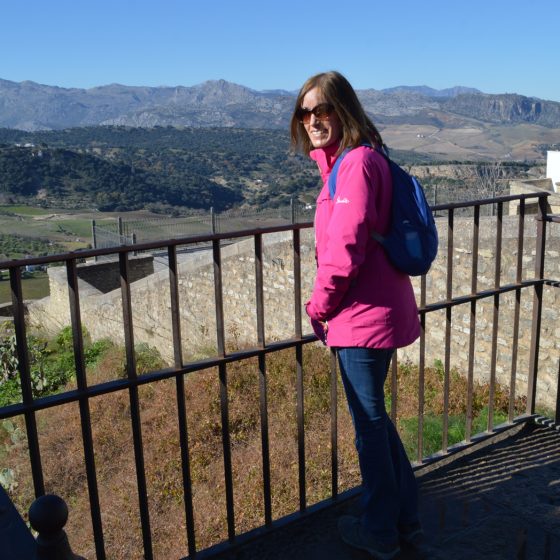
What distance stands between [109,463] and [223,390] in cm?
678

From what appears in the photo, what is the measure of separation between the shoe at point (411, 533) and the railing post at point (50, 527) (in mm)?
1592

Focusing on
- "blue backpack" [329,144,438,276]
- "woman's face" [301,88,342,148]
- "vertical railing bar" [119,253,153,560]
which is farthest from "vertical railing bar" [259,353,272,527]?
"woman's face" [301,88,342,148]

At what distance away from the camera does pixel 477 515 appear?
113 inches

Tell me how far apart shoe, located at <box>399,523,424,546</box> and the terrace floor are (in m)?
0.04

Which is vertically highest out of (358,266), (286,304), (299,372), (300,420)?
(358,266)

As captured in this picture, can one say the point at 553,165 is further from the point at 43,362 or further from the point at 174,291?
the point at 174,291

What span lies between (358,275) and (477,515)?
1350 mm

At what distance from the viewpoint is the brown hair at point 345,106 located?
2.13 meters

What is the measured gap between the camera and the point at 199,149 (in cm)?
11775

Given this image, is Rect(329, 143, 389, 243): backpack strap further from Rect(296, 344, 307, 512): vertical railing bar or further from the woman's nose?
Rect(296, 344, 307, 512): vertical railing bar

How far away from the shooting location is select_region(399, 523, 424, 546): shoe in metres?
2.56

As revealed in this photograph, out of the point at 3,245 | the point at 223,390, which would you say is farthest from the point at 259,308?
the point at 3,245

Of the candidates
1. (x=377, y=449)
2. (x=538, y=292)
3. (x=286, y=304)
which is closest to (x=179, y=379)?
(x=377, y=449)

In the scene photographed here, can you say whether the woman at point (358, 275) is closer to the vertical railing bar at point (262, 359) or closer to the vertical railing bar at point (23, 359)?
the vertical railing bar at point (262, 359)
